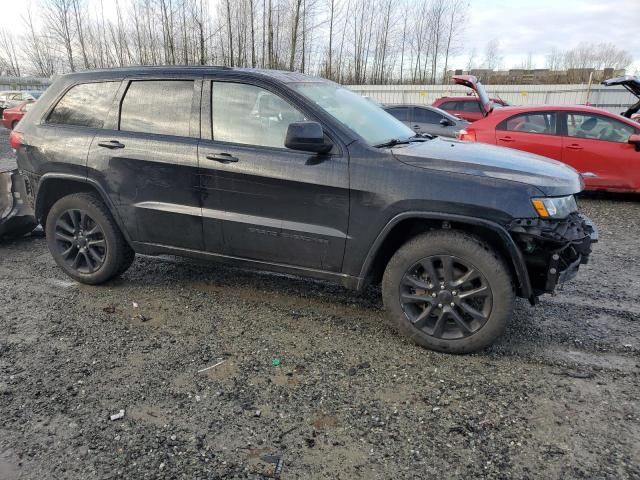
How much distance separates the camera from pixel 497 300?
3.22 m

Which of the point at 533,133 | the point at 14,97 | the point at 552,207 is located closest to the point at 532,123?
the point at 533,133

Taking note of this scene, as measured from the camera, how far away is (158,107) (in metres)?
4.05

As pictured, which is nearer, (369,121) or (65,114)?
(369,121)

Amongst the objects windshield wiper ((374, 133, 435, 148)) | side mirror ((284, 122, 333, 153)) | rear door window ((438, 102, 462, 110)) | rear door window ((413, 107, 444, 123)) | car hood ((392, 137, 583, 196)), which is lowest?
rear door window ((413, 107, 444, 123))

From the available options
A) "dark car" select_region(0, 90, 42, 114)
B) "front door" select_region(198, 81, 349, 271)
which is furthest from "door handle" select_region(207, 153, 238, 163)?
"dark car" select_region(0, 90, 42, 114)

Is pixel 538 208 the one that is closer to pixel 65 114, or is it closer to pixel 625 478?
pixel 625 478

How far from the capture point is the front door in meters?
3.48

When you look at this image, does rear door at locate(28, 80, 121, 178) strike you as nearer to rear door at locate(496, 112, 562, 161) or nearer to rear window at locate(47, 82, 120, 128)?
rear window at locate(47, 82, 120, 128)

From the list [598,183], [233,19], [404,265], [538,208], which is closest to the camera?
[538,208]

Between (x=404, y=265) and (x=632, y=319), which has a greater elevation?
(x=404, y=265)

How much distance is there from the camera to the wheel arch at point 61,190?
13.8 feet

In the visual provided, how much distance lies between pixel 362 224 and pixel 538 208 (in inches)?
44.0

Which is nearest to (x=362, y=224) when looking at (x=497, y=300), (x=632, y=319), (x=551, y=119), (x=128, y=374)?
(x=497, y=300)

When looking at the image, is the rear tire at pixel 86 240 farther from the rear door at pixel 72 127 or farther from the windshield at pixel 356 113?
the windshield at pixel 356 113
